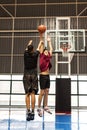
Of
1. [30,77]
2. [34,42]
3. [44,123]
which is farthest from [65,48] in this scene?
[30,77]

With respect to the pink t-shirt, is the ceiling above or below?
above

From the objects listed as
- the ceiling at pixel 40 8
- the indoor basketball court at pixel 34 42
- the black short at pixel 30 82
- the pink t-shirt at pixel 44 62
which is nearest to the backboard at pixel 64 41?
the indoor basketball court at pixel 34 42

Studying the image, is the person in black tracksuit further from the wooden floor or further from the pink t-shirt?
the wooden floor

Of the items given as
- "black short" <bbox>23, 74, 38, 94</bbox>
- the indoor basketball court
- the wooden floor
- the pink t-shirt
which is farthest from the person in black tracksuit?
the indoor basketball court

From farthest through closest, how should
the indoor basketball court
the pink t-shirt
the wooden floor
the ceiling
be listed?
the ceiling
the indoor basketball court
the wooden floor
the pink t-shirt

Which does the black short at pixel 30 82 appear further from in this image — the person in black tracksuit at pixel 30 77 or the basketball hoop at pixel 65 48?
the basketball hoop at pixel 65 48

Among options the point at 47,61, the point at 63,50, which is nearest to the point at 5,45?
the point at 63,50

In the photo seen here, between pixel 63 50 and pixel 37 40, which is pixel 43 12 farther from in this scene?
pixel 63 50

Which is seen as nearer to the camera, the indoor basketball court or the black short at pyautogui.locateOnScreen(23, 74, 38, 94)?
the black short at pyautogui.locateOnScreen(23, 74, 38, 94)

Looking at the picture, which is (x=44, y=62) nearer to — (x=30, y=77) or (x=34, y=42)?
(x=30, y=77)

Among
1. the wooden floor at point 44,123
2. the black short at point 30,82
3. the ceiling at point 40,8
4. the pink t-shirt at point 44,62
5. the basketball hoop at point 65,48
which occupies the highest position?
the ceiling at point 40,8

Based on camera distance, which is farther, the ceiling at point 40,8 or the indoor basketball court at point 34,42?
the ceiling at point 40,8

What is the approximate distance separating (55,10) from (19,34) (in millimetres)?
2439

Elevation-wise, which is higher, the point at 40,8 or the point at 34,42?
the point at 40,8
